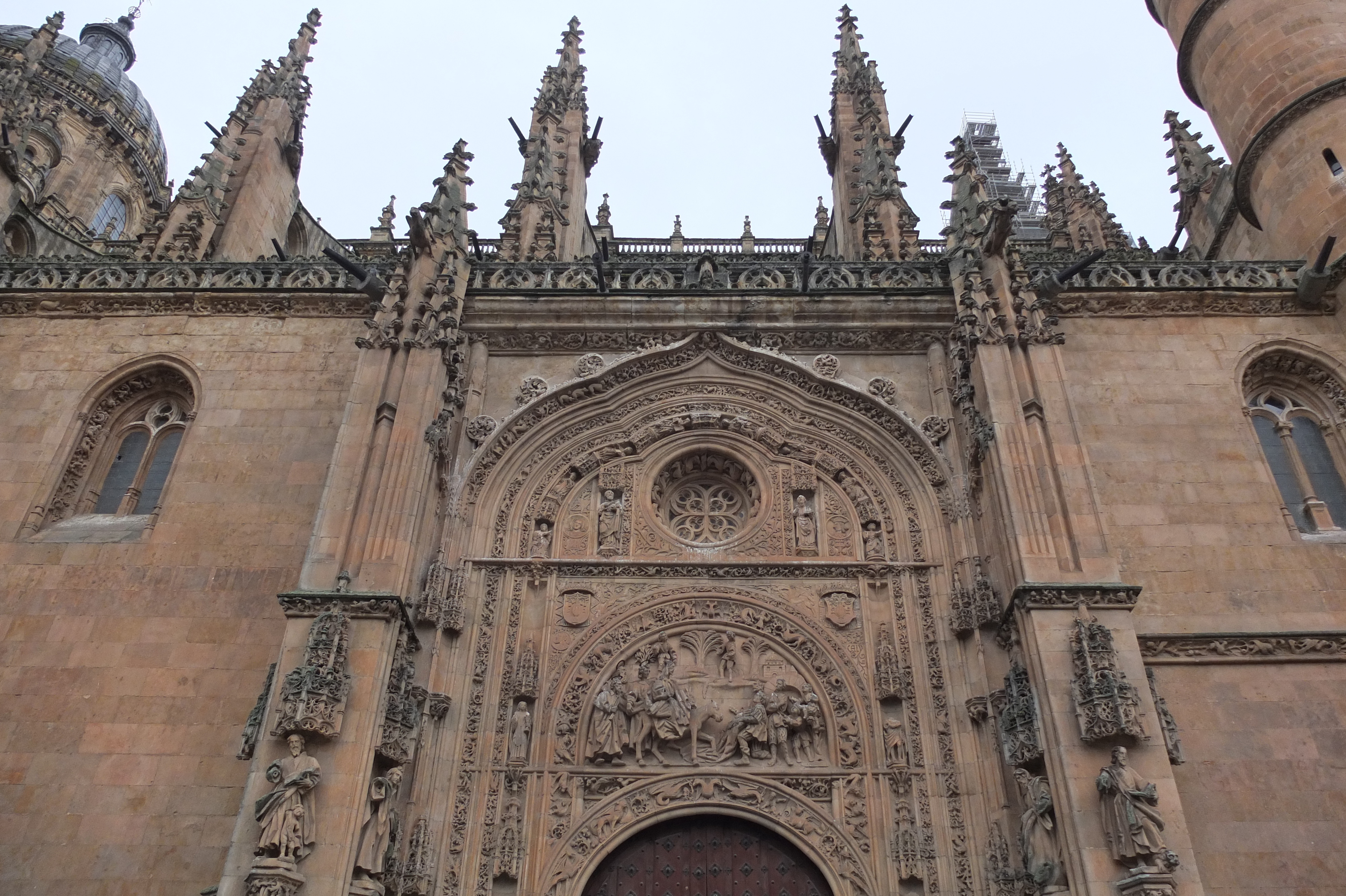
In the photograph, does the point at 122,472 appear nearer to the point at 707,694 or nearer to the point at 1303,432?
the point at 707,694

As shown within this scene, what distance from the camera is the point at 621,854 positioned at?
9.97 metres

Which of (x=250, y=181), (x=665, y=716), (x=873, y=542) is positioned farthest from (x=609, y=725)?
(x=250, y=181)

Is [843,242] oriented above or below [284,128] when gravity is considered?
below

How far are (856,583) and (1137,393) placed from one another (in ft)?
15.6

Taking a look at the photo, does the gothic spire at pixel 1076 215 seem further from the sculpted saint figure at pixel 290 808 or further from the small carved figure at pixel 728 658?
the sculpted saint figure at pixel 290 808

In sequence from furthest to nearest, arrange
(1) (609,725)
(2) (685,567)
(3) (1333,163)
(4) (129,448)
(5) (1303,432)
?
(3) (1333,163) < (4) (129,448) < (5) (1303,432) < (2) (685,567) < (1) (609,725)

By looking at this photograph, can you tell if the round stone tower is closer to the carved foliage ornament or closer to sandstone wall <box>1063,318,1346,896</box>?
sandstone wall <box>1063,318,1346,896</box>

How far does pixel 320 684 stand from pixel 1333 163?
16657mm

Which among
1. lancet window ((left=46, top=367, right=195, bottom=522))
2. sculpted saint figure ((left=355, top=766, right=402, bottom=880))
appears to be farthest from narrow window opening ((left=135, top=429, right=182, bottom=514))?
sculpted saint figure ((left=355, top=766, right=402, bottom=880))

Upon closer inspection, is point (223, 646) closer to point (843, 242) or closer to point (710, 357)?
point (710, 357)

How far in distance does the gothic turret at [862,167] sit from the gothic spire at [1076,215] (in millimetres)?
4781

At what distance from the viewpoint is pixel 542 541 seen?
38.9ft

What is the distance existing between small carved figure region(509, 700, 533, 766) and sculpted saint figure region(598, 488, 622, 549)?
2335 millimetres

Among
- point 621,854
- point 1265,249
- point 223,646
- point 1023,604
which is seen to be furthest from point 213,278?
point 1265,249
